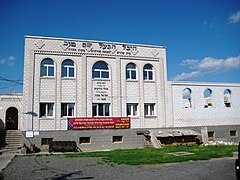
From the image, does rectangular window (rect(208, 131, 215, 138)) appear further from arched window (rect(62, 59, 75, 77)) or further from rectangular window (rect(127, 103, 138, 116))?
arched window (rect(62, 59, 75, 77))

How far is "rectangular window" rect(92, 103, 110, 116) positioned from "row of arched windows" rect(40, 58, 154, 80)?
95.9 inches

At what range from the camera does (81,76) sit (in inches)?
902

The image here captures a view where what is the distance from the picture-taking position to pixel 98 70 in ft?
78.1

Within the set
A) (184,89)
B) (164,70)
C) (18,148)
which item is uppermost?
(164,70)

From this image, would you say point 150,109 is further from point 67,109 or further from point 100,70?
point 67,109

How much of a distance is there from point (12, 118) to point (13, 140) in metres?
5.86

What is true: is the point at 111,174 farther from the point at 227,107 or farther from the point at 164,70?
the point at 227,107

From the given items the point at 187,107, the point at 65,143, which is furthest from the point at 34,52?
the point at 187,107

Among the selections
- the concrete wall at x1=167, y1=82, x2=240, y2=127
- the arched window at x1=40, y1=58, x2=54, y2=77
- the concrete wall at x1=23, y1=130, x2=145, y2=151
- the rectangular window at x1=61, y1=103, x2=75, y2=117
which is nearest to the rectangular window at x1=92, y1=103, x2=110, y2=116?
the concrete wall at x1=23, y1=130, x2=145, y2=151

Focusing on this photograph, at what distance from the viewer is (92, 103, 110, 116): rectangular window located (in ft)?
75.9

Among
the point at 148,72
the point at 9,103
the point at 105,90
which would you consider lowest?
the point at 9,103

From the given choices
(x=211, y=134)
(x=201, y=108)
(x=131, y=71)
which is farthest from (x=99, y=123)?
(x=211, y=134)

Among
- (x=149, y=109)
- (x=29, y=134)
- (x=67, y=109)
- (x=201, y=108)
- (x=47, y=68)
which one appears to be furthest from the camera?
(x=201, y=108)

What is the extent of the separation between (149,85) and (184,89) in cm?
345
